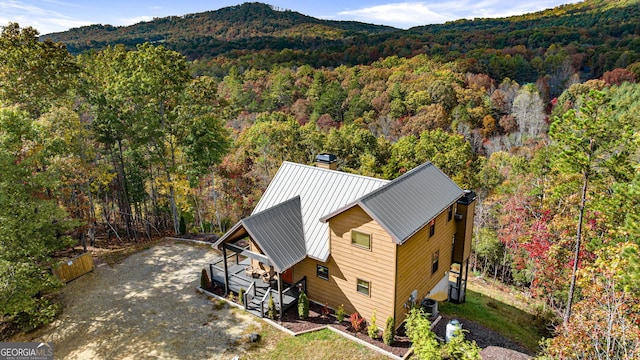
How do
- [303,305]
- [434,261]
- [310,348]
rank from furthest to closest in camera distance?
[434,261] < [303,305] < [310,348]

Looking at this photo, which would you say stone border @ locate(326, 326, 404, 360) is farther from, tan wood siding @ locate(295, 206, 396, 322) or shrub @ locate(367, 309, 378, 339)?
tan wood siding @ locate(295, 206, 396, 322)

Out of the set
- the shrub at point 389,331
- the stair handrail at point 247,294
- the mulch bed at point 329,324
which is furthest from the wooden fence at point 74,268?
the shrub at point 389,331

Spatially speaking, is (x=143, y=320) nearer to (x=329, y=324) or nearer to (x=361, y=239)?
(x=329, y=324)

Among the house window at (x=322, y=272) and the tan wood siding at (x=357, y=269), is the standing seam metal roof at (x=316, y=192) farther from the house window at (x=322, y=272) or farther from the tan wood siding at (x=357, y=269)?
the tan wood siding at (x=357, y=269)

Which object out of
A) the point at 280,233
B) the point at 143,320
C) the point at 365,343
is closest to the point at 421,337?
the point at 365,343

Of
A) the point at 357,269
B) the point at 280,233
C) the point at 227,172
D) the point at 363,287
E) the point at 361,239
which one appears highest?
the point at 361,239

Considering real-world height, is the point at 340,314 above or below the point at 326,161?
below
